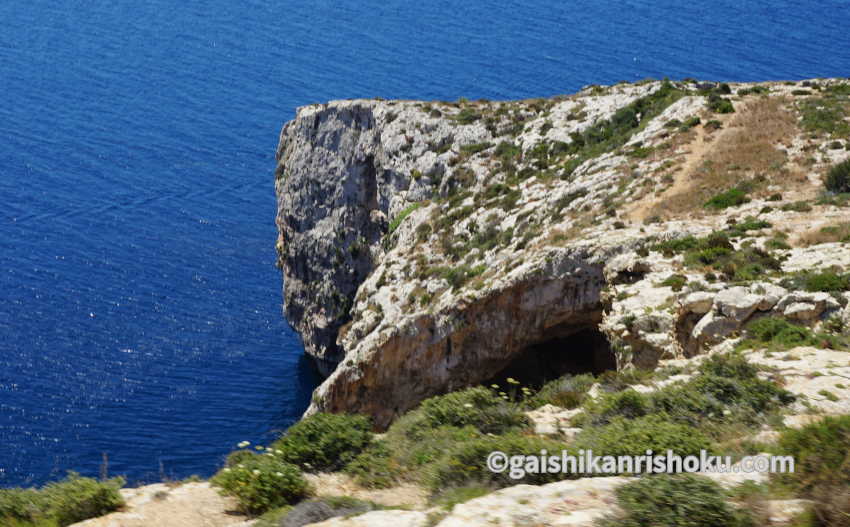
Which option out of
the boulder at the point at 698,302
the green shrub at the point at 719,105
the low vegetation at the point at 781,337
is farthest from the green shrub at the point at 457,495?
the green shrub at the point at 719,105

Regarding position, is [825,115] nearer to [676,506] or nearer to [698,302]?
[698,302]

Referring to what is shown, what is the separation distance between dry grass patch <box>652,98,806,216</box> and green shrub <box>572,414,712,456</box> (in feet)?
71.3

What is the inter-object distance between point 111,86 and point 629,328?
10823 cm

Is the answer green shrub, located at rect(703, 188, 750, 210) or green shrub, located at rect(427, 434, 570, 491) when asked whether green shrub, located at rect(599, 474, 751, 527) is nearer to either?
green shrub, located at rect(427, 434, 570, 491)

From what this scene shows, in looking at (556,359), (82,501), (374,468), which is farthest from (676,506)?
(556,359)

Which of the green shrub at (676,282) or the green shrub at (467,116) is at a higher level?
the green shrub at (467,116)

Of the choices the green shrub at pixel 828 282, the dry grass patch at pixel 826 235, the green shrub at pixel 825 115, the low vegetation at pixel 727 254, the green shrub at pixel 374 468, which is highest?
the green shrub at pixel 825 115

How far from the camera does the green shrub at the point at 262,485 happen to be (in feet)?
54.4

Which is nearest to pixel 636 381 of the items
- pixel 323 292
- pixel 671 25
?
pixel 323 292

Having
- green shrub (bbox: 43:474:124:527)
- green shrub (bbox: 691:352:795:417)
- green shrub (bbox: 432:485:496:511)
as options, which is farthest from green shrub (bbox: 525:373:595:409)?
green shrub (bbox: 43:474:124:527)

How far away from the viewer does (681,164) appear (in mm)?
42562

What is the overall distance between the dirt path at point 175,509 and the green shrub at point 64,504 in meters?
0.27

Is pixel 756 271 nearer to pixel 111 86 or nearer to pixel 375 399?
pixel 375 399

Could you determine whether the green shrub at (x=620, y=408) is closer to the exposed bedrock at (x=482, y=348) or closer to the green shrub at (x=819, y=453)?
the green shrub at (x=819, y=453)
